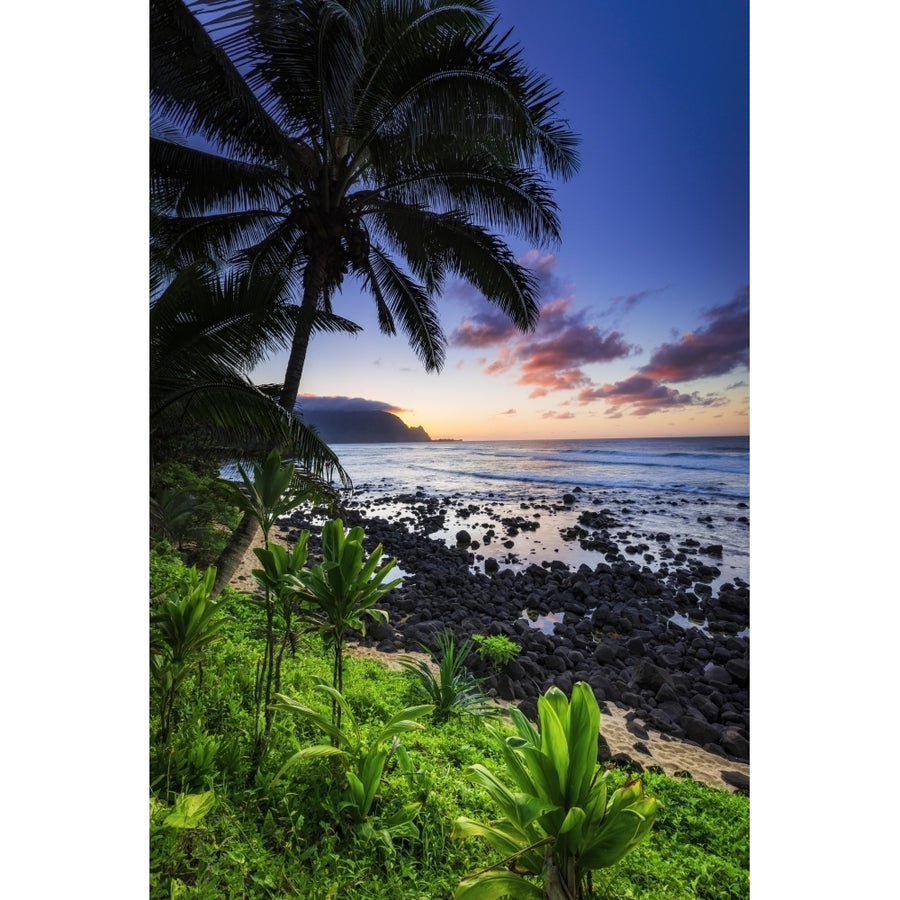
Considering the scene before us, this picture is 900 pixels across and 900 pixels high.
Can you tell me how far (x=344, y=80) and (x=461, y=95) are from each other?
379 mm

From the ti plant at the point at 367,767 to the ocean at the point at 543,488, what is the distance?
670mm

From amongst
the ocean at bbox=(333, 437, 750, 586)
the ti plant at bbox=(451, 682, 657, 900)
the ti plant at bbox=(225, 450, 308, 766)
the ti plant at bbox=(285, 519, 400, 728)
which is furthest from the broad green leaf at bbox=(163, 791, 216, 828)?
the ocean at bbox=(333, 437, 750, 586)

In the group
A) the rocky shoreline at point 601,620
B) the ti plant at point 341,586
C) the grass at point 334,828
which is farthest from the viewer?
the rocky shoreline at point 601,620

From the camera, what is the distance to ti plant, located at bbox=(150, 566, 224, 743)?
1508mm

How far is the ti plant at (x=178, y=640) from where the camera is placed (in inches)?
59.4

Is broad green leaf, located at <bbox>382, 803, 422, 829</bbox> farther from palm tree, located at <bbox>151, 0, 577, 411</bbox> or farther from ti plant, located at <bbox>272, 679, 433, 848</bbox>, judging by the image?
palm tree, located at <bbox>151, 0, 577, 411</bbox>

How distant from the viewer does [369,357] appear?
1.84 meters

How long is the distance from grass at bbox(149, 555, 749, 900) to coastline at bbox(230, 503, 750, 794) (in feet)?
0.24

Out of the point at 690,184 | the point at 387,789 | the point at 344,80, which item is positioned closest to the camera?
the point at 387,789

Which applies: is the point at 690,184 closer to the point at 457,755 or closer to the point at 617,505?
the point at 617,505

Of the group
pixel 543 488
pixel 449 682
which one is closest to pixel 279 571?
pixel 449 682

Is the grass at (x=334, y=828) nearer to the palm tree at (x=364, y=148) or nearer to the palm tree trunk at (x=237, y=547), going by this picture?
the palm tree trunk at (x=237, y=547)

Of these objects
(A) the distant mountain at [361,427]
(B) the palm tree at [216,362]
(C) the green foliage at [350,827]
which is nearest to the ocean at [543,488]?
(A) the distant mountain at [361,427]
